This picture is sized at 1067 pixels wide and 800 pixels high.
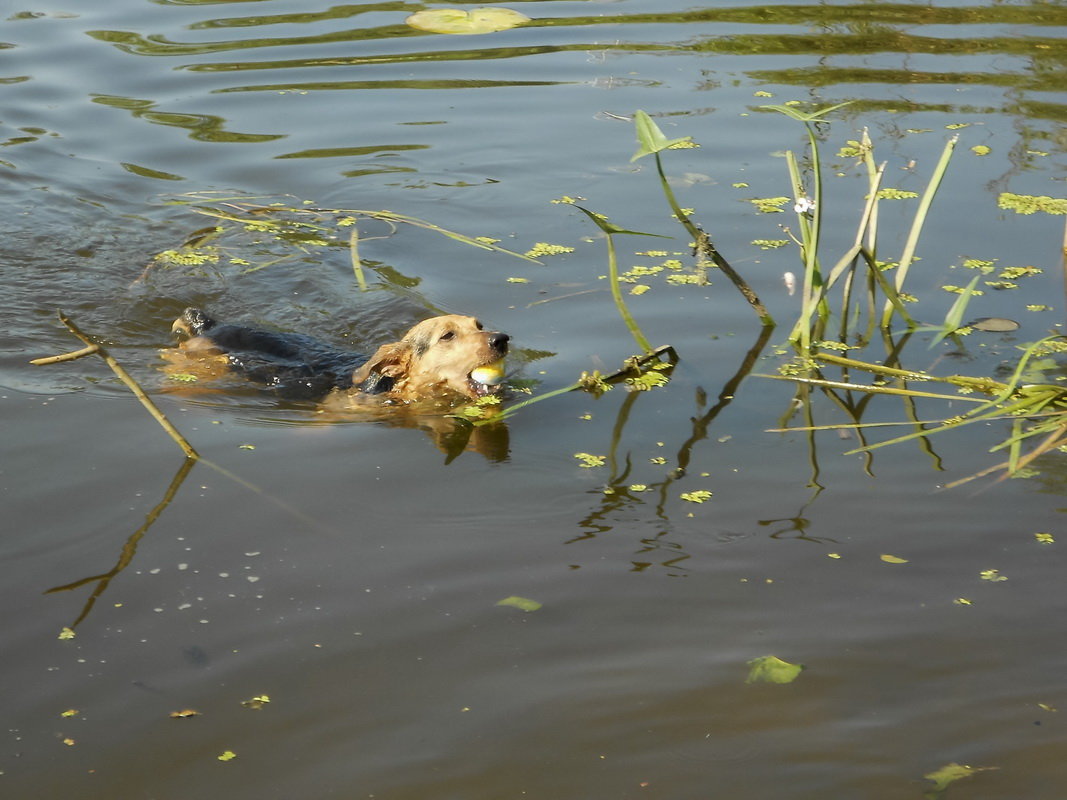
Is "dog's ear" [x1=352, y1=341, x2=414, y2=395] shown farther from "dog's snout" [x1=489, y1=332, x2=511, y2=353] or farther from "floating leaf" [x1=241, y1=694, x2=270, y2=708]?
"floating leaf" [x1=241, y1=694, x2=270, y2=708]

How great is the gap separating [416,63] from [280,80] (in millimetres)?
1383

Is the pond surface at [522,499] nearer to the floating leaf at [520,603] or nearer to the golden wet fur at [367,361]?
the floating leaf at [520,603]

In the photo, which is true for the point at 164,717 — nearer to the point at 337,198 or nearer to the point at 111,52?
the point at 337,198

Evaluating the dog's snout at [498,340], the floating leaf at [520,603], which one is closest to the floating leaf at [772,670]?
the floating leaf at [520,603]

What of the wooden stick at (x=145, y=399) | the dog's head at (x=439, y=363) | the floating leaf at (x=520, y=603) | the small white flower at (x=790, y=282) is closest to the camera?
the floating leaf at (x=520, y=603)

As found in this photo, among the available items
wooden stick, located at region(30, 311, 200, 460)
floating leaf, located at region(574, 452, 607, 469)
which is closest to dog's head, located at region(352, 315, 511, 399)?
floating leaf, located at region(574, 452, 607, 469)

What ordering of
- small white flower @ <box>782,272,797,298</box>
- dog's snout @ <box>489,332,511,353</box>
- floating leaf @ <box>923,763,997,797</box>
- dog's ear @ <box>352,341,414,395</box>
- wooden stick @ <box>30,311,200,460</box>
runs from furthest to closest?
small white flower @ <box>782,272,797,298</box> < dog's ear @ <box>352,341,414,395</box> < dog's snout @ <box>489,332,511,353</box> < wooden stick @ <box>30,311,200,460</box> < floating leaf @ <box>923,763,997,797</box>

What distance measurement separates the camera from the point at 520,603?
4.34 m

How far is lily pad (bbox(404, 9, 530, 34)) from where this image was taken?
12.8 metres

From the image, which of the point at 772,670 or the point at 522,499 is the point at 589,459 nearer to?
the point at 522,499

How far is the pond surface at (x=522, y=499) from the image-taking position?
3635 millimetres

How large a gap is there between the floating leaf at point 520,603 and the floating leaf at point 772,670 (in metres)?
0.81

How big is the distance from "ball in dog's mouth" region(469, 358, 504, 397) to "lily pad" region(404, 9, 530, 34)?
7.44m

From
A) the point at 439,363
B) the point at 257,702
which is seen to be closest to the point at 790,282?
the point at 439,363
